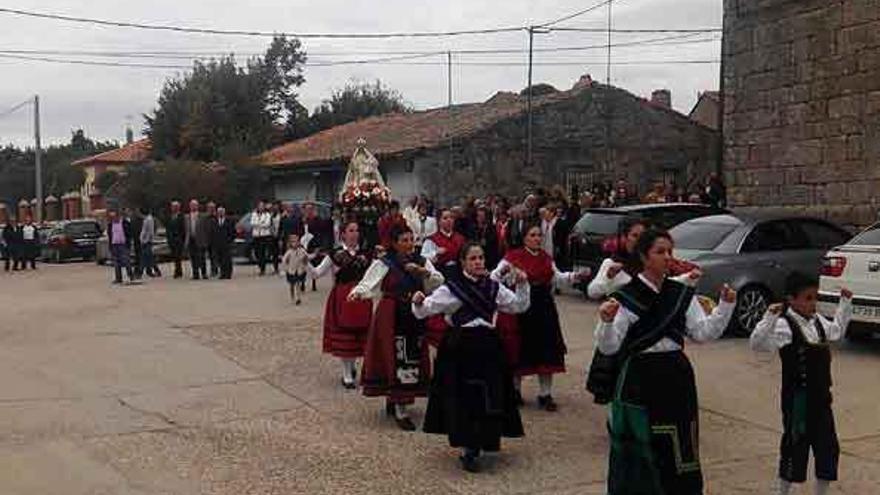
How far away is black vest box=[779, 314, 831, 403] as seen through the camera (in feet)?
19.0

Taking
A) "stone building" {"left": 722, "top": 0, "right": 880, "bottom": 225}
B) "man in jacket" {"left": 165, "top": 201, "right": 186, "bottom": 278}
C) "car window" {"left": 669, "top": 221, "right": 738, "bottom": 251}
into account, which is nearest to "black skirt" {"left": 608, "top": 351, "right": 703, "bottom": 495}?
"car window" {"left": 669, "top": 221, "right": 738, "bottom": 251}

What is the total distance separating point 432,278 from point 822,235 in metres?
7.29

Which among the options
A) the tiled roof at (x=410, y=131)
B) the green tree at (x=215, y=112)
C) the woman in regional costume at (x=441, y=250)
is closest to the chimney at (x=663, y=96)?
the tiled roof at (x=410, y=131)

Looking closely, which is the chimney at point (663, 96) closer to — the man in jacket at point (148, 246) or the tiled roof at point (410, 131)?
the tiled roof at point (410, 131)

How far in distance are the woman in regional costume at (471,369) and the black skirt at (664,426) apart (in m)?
1.65

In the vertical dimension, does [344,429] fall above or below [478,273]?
below

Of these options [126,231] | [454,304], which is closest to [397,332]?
[454,304]

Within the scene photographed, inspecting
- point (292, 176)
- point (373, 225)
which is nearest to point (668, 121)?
point (292, 176)

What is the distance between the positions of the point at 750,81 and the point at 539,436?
11526 mm

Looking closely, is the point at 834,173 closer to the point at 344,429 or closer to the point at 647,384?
the point at 344,429

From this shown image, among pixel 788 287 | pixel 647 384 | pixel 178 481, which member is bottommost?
pixel 178 481

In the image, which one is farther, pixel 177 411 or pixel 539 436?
pixel 177 411

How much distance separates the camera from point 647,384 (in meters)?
5.09

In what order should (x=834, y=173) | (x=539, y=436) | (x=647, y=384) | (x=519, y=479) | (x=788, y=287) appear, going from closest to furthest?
(x=647, y=384) < (x=788, y=287) < (x=519, y=479) < (x=539, y=436) < (x=834, y=173)
